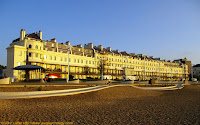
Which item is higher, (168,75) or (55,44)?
(55,44)

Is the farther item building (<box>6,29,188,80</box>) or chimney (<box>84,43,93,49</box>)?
chimney (<box>84,43,93,49</box>)

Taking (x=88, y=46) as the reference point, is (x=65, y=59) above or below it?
below

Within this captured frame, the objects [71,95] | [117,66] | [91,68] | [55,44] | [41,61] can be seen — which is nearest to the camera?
[71,95]

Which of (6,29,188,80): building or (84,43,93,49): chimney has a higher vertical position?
(84,43,93,49): chimney

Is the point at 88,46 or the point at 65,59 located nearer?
the point at 65,59

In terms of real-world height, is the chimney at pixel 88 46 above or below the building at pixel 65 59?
above

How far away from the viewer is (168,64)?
118 m

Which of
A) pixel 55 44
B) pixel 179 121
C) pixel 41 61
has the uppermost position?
pixel 55 44

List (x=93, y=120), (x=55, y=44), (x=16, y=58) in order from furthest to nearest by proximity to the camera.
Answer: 1. (x=55, y=44)
2. (x=16, y=58)
3. (x=93, y=120)

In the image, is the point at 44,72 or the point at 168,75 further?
the point at 168,75

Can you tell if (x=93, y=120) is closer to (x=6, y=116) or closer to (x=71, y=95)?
(x=6, y=116)

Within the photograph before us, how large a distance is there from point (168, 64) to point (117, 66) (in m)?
48.3

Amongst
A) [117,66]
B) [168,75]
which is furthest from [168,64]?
[117,66]

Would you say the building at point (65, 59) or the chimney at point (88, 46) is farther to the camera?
the chimney at point (88, 46)
